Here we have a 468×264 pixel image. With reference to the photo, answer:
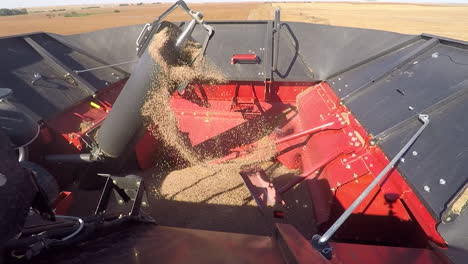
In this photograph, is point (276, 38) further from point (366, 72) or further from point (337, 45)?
point (366, 72)

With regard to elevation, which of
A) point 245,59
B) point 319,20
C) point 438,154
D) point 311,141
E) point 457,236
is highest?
point 319,20

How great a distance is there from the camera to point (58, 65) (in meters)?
3.45

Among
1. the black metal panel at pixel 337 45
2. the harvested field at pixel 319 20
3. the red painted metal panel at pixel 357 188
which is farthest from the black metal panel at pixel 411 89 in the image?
the harvested field at pixel 319 20

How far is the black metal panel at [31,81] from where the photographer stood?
2871mm

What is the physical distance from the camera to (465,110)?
197cm

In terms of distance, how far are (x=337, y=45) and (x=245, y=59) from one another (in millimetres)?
1185

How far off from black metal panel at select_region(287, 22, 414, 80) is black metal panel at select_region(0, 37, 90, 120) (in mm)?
2741

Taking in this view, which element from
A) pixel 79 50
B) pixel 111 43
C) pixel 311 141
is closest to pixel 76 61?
pixel 79 50

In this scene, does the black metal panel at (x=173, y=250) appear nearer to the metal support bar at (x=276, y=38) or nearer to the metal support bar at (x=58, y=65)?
the metal support bar at (x=58, y=65)

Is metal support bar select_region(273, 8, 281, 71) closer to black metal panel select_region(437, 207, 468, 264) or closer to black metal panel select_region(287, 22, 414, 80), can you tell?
black metal panel select_region(287, 22, 414, 80)

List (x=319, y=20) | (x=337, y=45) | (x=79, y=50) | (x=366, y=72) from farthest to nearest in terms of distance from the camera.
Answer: (x=319, y=20) → (x=79, y=50) → (x=337, y=45) → (x=366, y=72)

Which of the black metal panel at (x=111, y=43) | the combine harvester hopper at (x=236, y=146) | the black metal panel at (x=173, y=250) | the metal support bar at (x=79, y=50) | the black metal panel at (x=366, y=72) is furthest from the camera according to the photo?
the black metal panel at (x=111, y=43)

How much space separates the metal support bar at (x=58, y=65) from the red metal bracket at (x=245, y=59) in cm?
170

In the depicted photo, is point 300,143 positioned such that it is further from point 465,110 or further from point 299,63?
point 465,110
